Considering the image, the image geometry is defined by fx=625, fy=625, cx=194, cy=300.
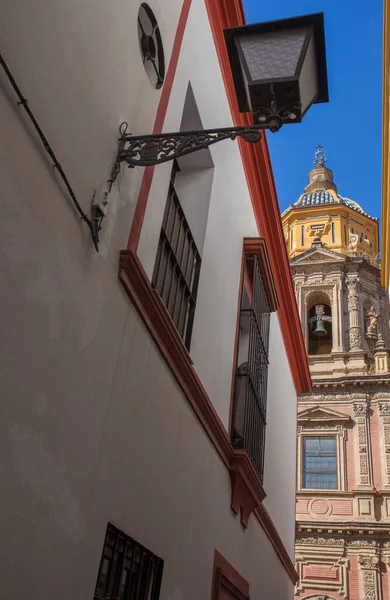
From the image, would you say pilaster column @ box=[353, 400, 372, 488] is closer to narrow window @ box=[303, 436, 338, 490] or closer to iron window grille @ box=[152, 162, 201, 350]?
narrow window @ box=[303, 436, 338, 490]

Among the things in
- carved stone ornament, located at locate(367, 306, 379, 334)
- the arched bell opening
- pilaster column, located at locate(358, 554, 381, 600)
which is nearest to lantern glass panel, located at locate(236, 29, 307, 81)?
pilaster column, located at locate(358, 554, 381, 600)

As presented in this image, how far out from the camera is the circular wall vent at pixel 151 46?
13.8 ft

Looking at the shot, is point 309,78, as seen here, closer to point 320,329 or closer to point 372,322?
point 320,329

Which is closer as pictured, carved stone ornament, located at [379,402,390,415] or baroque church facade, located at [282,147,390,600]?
baroque church facade, located at [282,147,390,600]

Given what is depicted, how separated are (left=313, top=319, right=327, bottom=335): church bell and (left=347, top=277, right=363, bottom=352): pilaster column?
37.9 inches

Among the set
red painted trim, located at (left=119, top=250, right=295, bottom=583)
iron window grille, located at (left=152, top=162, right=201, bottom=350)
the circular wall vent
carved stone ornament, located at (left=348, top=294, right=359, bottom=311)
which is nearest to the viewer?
red painted trim, located at (left=119, top=250, right=295, bottom=583)

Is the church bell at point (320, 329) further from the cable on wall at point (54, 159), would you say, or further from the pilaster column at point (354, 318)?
the cable on wall at point (54, 159)

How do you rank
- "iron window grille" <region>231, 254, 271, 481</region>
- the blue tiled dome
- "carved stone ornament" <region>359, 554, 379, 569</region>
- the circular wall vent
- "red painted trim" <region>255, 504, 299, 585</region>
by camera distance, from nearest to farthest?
the circular wall vent → "iron window grille" <region>231, 254, 271, 481</region> → "red painted trim" <region>255, 504, 299, 585</region> → "carved stone ornament" <region>359, 554, 379, 569</region> → the blue tiled dome

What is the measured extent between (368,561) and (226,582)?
1376cm

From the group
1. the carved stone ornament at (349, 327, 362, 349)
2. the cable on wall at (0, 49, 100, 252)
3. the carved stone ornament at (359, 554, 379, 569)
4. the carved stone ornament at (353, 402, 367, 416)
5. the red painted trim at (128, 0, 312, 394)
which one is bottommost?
the cable on wall at (0, 49, 100, 252)

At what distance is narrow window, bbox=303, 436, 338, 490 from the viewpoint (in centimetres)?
1928

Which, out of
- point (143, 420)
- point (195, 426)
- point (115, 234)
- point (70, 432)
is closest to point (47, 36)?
point (115, 234)

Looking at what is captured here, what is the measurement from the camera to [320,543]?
18219 millimetres

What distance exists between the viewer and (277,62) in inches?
131
